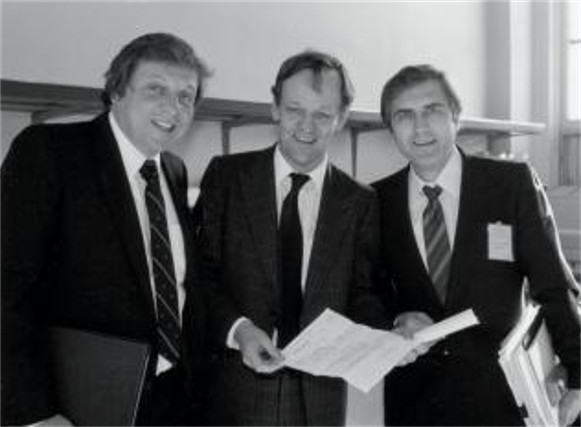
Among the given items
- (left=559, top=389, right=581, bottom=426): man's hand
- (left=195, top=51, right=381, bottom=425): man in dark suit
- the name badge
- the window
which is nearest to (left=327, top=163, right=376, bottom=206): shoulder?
(left=195, top=51, right=381, bottom=425): man in dark suit

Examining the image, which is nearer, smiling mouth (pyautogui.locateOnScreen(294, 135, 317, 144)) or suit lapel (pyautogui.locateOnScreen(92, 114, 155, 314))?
suit lapel (pyautogui.locateOnScreen(92, 114, 155, 314))

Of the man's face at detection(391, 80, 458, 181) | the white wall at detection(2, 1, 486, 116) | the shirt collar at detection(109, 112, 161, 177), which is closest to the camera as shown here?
the shirt collar at detection(109, 112, 161, 177)

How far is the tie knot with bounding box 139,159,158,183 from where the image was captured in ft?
5.45

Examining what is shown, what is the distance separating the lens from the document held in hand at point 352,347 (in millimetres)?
1522

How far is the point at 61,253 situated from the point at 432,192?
1.06m

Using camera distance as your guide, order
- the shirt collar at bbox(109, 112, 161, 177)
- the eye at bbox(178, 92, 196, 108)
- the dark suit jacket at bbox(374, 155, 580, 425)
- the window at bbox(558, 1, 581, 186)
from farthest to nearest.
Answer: the window at bbox(558, 1, 581, 186)
the dark suit jacket at bbox(374, 155, 580, 425)
the eye at bbox(178, 92, 196, 108)
the shirt collar at bbox(109, 112, 161, 177)

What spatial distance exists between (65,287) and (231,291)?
→ 1.62 feet

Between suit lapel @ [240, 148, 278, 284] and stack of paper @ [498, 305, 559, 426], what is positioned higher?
suit lapel @ [240, 148, 278, 284]

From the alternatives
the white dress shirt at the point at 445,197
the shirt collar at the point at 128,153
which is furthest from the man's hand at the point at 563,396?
the shirt collar at the point at 128,153

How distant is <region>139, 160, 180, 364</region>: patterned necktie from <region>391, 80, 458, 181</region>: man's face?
30.5 inches

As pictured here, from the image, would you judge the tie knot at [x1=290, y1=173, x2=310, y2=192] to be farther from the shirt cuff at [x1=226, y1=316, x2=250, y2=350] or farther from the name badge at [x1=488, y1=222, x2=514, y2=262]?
the name badge at [x1=488, y1=222, x2=514, y2=262]

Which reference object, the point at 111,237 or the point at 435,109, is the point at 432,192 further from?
the point at 111,237

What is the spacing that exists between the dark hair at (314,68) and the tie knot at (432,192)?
34 cm

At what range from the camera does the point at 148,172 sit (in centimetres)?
167
